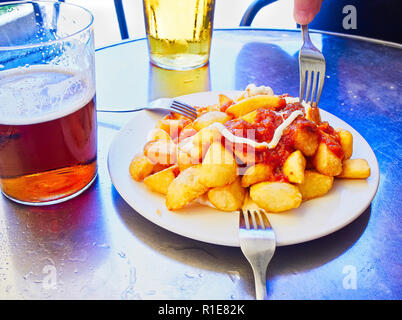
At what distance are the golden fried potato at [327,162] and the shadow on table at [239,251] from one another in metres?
0.11

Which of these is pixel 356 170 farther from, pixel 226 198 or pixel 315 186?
pixel 226 198

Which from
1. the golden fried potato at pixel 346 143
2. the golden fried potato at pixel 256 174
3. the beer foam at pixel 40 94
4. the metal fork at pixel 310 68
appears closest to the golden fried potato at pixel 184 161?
the golden fried potato at pixel 256 174

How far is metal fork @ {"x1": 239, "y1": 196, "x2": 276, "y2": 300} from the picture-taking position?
2.26 ft

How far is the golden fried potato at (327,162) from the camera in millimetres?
816

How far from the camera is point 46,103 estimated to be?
2.52 feet

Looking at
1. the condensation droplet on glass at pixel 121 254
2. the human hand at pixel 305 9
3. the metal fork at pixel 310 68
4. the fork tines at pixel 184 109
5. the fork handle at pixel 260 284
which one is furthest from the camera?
the human hand at pixel 305 9

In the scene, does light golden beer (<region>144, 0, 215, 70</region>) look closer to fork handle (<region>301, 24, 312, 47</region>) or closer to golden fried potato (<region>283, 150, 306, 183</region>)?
fork handle (<region>301, 24, 312, 47</region>)

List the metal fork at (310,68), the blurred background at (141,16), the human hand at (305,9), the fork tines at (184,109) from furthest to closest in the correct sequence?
1. the blurred background at (141,16)
2. the human hand at (305,9)
3. the metal fork at (310,68)
4. the fork tines at (184,109)

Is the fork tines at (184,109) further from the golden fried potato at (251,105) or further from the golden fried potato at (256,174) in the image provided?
the golden fried potato at (256,174)

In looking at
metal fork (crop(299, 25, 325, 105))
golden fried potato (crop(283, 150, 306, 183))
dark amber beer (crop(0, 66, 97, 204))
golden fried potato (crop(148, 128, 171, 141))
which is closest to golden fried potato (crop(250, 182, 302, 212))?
golden fried potato (crop(283, 150, 306, 183))

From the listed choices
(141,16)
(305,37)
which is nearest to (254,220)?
(305,37)
